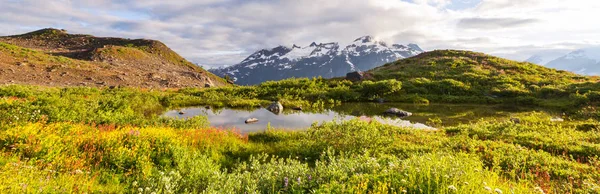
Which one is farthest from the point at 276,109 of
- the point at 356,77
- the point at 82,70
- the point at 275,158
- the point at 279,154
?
the point at 82,70

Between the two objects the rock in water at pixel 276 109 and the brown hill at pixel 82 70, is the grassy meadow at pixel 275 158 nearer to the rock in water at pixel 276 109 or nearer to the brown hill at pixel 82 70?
the rock in water at pixel 276 109

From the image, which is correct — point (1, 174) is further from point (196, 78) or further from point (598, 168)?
point (196, 78)

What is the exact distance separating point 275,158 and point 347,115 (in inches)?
684

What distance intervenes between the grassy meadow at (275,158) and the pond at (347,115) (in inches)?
165

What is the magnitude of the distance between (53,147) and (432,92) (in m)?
38.7

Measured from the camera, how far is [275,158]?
9180mm

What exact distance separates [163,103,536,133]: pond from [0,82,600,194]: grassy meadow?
4188 millimetres

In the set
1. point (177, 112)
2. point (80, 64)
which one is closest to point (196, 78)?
point (80, 64)

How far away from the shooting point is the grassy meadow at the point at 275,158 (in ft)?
19.6

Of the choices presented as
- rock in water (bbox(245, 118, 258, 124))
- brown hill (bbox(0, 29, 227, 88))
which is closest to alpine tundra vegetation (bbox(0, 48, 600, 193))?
rock in water (bbox(245, 118, 258, 124))

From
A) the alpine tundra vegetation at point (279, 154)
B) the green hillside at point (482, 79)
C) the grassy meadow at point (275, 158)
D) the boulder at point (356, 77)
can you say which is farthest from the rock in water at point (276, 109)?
the boulder at point (356, 77)

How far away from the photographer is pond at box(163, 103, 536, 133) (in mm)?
21781

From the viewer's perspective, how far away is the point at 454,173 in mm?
5734

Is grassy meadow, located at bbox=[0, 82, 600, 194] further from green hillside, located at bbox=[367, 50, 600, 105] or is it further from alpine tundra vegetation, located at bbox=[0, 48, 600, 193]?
green hillside, located at bbox=[367, 50, 600, 105]
